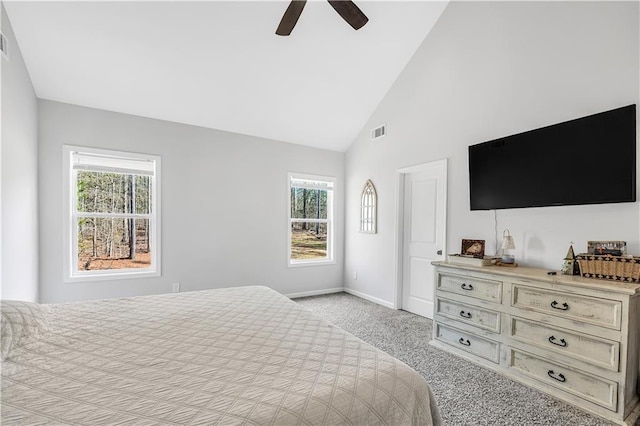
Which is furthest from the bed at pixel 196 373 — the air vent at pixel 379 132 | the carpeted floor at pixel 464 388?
the air vent at pixel 379 132

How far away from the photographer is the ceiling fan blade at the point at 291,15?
210 cm

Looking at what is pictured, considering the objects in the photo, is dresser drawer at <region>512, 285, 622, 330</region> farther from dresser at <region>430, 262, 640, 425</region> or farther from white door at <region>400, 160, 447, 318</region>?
white door at <region>400, 160, 447, 318</region>

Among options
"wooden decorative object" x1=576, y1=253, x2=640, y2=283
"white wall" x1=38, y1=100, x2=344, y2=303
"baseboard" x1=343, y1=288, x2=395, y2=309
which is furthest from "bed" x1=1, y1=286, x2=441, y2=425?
"baseboard" x1=343, y1=288, x2=395, y2=309

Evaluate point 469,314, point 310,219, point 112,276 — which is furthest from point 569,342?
point 112,276

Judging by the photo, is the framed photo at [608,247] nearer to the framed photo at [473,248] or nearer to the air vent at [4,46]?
the framed photo at [473,248]

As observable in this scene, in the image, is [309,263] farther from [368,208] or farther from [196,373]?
[196,373]

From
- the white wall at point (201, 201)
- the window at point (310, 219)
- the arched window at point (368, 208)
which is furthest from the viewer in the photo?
the window at point (310, 219)

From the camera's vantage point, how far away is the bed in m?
0.93

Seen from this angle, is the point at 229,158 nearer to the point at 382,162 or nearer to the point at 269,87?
the point at 269,87

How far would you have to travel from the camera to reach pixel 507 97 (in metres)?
2.95

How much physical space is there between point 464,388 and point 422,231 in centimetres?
206

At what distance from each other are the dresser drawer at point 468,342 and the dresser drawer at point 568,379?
145 mm

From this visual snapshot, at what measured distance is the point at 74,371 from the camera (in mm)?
1170

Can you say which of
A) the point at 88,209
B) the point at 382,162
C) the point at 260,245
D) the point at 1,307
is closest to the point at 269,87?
the point at 382,162
